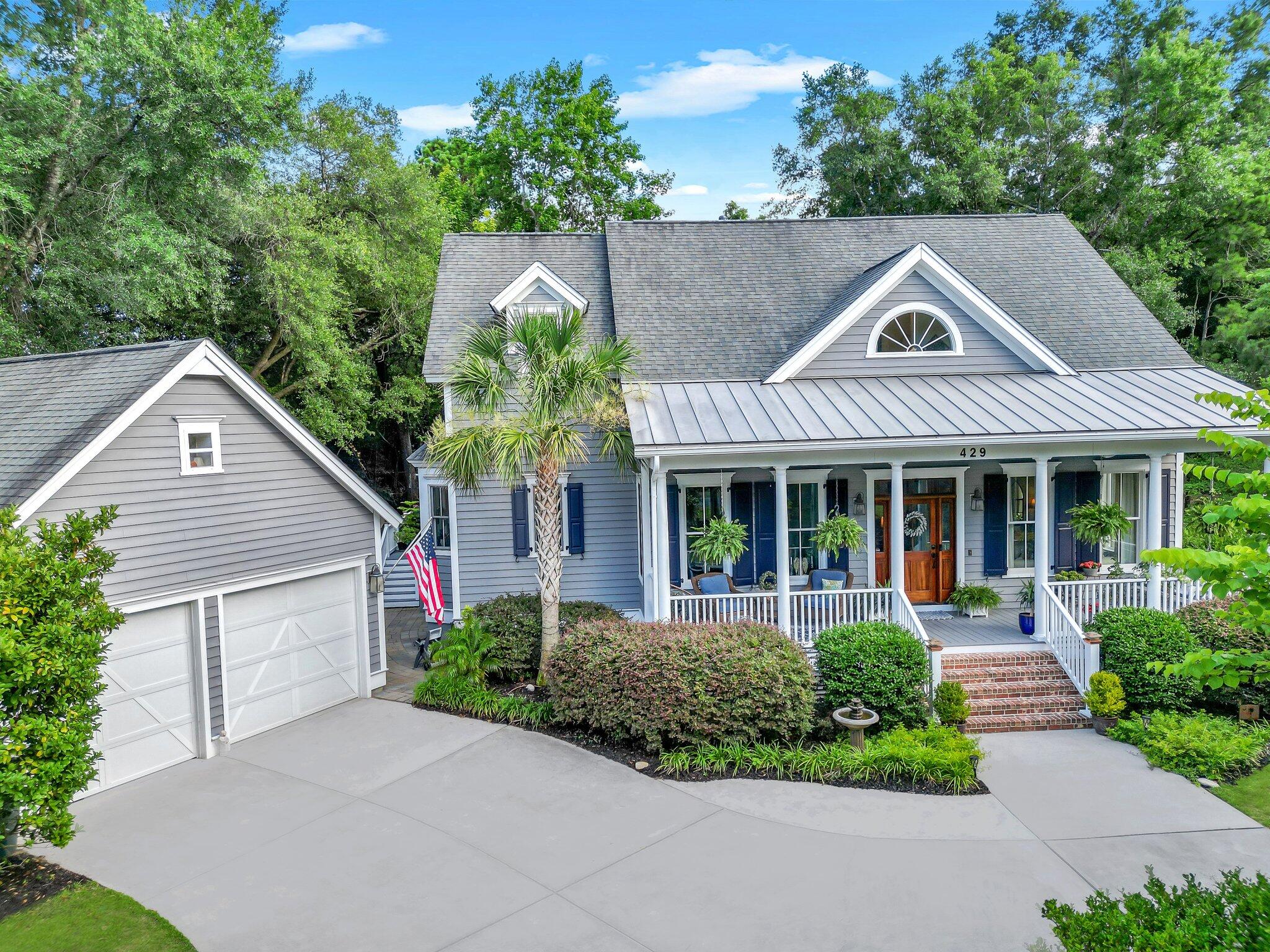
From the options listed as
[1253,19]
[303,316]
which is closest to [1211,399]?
[303,316]

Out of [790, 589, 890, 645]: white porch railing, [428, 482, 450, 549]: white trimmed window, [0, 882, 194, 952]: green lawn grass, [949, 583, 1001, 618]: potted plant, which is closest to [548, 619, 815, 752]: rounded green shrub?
[790, 589, 890, 645]: white porch railing

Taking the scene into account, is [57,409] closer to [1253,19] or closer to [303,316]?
[303,316]

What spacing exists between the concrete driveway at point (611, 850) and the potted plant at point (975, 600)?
11.6 feet

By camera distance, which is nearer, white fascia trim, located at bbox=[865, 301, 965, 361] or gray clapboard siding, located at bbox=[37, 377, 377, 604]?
gray clapboard siding, located at bbox=[37, 377, 377, 604]

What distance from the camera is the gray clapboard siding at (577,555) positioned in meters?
16.0

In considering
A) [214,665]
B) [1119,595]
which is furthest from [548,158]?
[1119,595]

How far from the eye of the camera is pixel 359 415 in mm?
24766

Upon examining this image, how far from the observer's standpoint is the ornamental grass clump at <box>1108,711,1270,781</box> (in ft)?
32.1

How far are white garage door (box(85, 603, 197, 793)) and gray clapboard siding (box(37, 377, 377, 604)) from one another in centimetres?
56

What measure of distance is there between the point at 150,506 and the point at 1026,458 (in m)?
12.5

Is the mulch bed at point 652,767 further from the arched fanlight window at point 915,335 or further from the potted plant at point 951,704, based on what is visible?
the arched fanlight window at point 915,335

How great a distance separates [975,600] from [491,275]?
11.8 m

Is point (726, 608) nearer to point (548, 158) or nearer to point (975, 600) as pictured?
point (975, 600)

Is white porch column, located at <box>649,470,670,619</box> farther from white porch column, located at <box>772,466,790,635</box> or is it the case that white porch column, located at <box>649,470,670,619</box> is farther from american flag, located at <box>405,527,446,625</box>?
american flag, located at <box>405,527,446,625</box>
